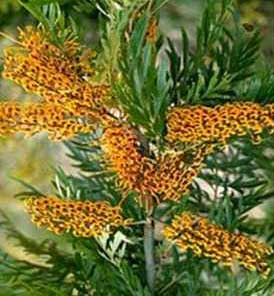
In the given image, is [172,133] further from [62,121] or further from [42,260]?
[42,260]

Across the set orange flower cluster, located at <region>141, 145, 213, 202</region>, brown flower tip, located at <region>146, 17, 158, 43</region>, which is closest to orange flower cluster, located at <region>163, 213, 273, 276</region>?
orange flower cluster, located at <region>141, 145, 213, 202</region>

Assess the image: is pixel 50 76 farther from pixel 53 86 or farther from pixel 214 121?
pixel 214 121

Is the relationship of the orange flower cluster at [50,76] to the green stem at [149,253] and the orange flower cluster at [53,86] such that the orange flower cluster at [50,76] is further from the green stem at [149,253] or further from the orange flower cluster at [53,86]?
the green stem at [149,253]

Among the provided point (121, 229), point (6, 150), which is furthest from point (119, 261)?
point (6, 150)

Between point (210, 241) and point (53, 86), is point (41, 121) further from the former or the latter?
point (210, 241)

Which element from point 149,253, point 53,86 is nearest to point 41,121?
point 53,86

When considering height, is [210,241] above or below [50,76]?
below
